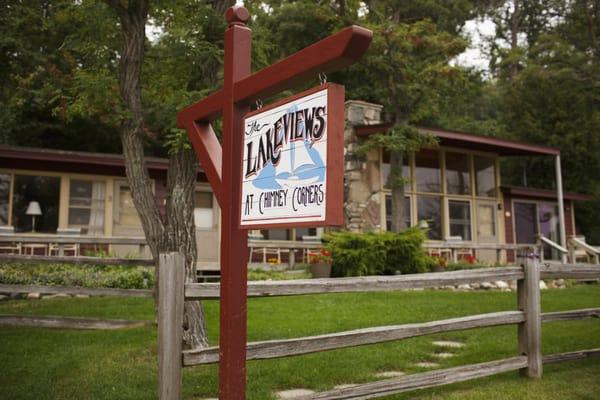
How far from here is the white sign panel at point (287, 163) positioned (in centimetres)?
251

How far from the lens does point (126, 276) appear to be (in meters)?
10.8

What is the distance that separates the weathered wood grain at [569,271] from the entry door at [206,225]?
10.3 meters

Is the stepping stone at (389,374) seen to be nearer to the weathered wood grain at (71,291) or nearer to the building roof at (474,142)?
the weathered wood grain at (71,291)

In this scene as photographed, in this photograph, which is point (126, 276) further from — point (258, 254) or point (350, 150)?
point (350, 150)

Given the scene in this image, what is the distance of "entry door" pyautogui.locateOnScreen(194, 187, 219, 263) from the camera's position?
15.1 m

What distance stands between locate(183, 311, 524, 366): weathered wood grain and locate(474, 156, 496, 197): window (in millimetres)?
13311

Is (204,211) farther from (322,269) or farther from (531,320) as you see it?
(531,320)

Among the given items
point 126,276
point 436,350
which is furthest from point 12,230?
A: point 436,350

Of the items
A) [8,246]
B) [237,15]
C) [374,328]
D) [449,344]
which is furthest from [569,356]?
[8,246]

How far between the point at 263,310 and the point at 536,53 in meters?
19.0

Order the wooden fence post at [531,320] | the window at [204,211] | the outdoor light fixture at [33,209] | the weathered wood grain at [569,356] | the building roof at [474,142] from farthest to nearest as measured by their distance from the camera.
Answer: the window at [204,211] < the building roof at [474,142] < the outdoor light fixture at [33,209] < the weathered wood grain at [569,356] < the wooden fence post at [531,320]

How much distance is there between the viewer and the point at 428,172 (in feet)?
55.7

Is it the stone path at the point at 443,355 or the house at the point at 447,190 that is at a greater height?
the house at the point at 447,190

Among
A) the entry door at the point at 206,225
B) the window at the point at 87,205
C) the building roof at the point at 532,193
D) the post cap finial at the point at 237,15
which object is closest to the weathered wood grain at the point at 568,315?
the post cap finial at the point at 237,15
